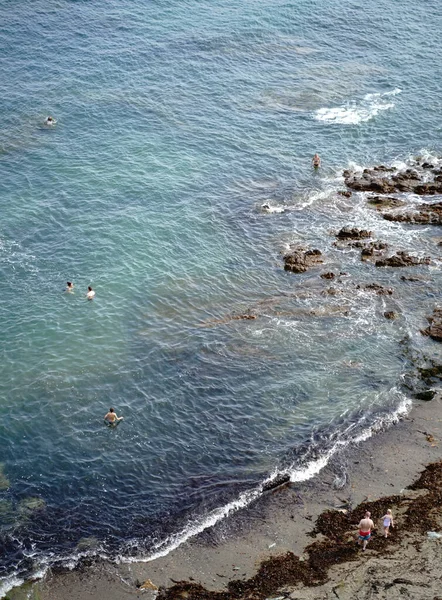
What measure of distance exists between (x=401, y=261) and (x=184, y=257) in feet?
62.9

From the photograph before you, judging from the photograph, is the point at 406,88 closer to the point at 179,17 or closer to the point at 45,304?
the point at 179,17

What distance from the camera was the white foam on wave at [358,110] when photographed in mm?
91250

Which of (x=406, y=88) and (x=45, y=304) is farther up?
(x=406, y=88)

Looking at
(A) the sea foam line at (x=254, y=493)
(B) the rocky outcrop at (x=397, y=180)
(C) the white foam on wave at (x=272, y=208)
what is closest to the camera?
(A) the sea foam line at (x=254, y=493)

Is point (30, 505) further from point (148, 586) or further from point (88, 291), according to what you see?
point (88, 291)

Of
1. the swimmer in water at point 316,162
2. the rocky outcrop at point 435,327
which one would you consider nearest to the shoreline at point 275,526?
the rocky outcrop at point 435,327

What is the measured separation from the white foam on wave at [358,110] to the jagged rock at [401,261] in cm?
2818

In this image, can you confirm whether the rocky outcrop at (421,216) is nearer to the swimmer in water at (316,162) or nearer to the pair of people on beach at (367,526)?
the swimmer in water at (316,162)

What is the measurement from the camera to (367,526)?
4253 centimetres

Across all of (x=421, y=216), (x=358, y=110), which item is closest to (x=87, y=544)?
(x=421, y=216)

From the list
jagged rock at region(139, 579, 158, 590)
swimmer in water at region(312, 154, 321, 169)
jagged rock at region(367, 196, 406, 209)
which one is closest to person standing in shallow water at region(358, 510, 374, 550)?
jagged rock at region(139, 579, 158, 590)

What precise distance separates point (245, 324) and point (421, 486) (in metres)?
19.7

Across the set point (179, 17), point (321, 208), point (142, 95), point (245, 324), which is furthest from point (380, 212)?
point (179, 17)

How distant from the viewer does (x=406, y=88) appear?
9788 cm
